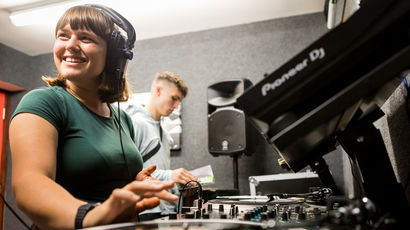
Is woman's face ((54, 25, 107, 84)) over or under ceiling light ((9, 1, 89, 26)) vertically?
under

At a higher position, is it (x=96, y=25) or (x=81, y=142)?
(x=96, y=25)

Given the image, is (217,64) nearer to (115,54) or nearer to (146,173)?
(115,54)

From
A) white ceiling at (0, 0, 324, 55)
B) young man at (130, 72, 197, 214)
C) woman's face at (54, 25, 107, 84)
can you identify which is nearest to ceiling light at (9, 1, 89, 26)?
white ceiling at (0, 0, 324, 55)

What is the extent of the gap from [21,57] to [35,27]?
0.78m

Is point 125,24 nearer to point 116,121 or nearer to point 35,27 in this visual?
point 116,121

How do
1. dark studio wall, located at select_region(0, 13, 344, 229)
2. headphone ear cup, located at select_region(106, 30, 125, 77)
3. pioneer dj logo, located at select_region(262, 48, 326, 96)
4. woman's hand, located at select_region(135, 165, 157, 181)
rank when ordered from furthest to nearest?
dark studio wall, located at select_region(0, 13, 344, 229)
headphone ear cup, located at select_region(106, 30, 125, 77)
woman's hand, located at select_region(135, 165, 157, 181)
pioneer dj logo, located at select_region(262, 48, 326, 96)

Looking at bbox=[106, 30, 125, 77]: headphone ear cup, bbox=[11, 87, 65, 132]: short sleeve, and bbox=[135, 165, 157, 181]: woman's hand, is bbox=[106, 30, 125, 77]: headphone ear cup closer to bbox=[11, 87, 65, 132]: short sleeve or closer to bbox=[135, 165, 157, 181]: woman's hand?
bbox=[11, 87, 65, 132]: short sleeve

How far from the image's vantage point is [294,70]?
0.42 m

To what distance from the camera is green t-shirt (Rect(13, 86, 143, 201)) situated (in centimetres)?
72

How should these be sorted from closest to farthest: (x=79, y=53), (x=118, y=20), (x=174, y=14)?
(x=79, y=53)
(x=118, y=20)
(x=174, y=14)

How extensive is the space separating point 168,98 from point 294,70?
2135 mm

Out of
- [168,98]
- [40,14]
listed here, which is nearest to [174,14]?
[168,98]

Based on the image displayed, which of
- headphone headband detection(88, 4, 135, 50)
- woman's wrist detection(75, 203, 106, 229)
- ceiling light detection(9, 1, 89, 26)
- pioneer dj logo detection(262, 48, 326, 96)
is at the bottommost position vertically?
woman's wrist detection(75, 203, 106, 229)

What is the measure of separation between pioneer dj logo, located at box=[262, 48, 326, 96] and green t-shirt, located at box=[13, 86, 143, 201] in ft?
1.62
